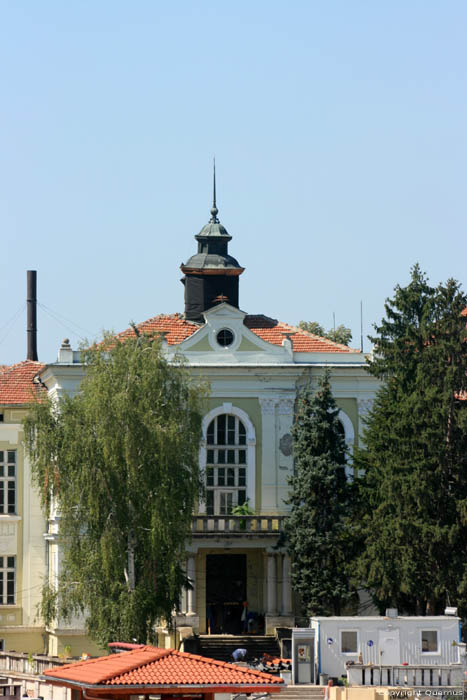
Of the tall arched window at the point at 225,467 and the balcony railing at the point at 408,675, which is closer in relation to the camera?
the balcony railing at the point at 408,675

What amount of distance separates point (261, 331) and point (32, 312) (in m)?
14.9

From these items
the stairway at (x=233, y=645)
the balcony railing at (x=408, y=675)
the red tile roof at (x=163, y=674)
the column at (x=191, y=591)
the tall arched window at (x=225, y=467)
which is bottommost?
the balcony railing at (x=408, y=675)

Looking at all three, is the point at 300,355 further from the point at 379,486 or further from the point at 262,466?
the point at 379,486

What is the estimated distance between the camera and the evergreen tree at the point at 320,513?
56.8 metres

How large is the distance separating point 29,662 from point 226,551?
1087 centimetres

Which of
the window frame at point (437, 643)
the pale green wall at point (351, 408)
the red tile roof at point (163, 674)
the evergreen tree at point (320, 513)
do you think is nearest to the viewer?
the red tile roof at point (163, 674)

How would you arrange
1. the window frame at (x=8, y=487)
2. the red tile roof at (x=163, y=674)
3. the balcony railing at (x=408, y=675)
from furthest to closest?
the window frame at (x=8, y=487), the balcony railing at (x=408, y=675), the red tile roof at (x=163, y=674)

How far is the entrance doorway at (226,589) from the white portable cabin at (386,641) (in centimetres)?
1056

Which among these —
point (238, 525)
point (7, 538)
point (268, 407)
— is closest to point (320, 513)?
point (238, 525)

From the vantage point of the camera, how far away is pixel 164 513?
52156 millimetres

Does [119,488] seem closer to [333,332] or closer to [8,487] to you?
[8,487]

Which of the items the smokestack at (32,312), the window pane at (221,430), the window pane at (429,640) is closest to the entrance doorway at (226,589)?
the window pane at (221,430)

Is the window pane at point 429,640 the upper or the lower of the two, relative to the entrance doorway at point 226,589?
lower

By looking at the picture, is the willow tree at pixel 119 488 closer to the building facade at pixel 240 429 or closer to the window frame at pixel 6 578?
the building facade at pixel 240 429
